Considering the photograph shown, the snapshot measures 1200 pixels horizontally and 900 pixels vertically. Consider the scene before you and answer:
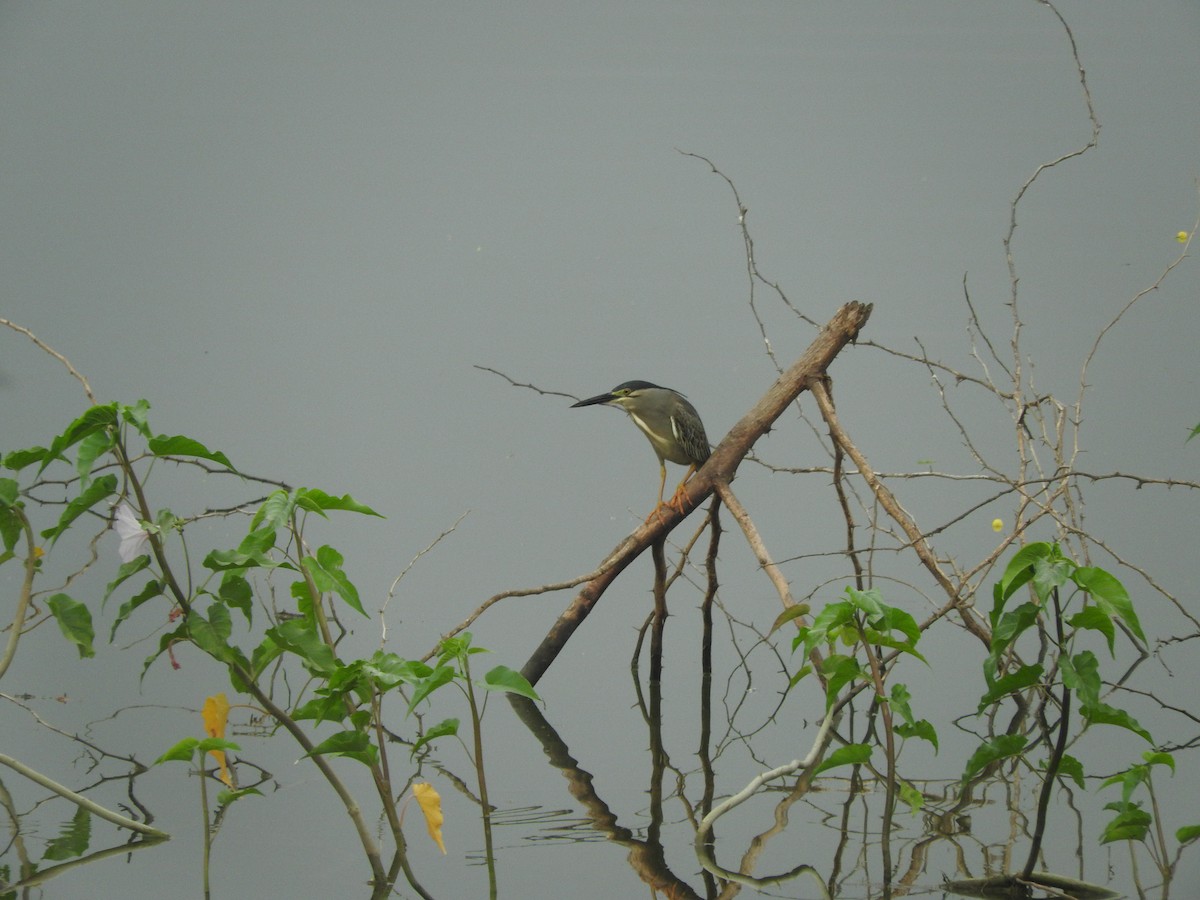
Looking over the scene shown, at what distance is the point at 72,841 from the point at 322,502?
0.94 meters

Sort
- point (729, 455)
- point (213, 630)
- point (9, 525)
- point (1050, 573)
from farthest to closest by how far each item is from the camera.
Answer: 1. point (729, 455)
2. point (9, 525)
3. point (213, 630)
4. point (1050, 573)

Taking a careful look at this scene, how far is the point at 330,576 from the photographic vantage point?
167 cm

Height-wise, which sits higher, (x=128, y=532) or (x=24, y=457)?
(x=24, y=457)

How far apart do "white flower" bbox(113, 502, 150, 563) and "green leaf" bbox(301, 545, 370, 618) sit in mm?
242

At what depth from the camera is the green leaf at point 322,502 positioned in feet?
5.45

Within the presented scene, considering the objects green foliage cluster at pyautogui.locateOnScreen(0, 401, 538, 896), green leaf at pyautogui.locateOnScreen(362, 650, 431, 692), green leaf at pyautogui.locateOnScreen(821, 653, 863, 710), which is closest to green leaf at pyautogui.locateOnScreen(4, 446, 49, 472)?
green foliage cluster at pyautogui.locateOnScreen(0, 401, 538, 896)

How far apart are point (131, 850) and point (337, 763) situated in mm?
675

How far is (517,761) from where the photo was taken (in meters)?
Answer: 2.76

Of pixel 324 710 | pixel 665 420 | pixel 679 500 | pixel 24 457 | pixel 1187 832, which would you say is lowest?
pixel 1187 832

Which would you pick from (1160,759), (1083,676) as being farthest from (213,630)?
(1160,759)

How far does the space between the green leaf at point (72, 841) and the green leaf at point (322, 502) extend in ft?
2.91

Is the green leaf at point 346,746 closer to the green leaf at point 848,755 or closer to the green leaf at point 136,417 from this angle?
the green leaf at point 136,417

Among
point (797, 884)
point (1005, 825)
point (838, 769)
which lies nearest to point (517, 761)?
point (838, 769)

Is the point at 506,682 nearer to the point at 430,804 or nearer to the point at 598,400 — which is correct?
the point at 430,804
